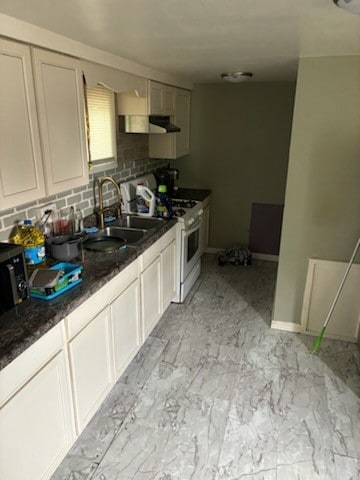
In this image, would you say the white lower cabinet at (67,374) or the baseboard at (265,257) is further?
the baseboard at (265,257)

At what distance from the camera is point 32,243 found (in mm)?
2023

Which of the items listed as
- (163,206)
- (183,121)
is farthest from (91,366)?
(183,121)

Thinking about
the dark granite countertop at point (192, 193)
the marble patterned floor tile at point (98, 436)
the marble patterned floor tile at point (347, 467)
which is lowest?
the marble patterned floor tile at point (98, 436)

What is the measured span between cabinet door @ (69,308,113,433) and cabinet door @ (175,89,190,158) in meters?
2.56

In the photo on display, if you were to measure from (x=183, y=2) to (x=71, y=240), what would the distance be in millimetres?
1435

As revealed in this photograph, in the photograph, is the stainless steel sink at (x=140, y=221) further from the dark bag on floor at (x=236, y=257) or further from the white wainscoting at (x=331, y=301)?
the dark bag on floor at (x=236, y=257)

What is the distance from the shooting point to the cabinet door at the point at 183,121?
399 cm

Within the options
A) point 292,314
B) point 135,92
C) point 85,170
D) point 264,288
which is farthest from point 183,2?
point 264,288

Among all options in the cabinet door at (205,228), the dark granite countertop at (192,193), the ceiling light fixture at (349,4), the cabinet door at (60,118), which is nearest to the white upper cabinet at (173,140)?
the dark granite countertop at (192,193)

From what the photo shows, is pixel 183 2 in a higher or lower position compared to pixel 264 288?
higher

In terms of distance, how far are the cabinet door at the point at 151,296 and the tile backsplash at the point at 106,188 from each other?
2.28 ft

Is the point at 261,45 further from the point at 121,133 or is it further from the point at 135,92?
the point at 121,133

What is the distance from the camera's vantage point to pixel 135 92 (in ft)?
9.59

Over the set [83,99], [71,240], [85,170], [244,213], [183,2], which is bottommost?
[244,213]
